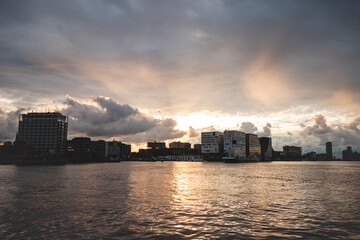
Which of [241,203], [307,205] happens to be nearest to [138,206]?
[241,203]

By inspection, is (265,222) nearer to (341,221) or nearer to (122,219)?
(341,221)

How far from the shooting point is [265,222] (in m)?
26.2

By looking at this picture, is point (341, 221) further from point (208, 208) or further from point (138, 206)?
point (138, 206)

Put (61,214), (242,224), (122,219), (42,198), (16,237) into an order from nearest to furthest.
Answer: (16,237) < (242,224) < (122,219) < (61,214) < (42,198)

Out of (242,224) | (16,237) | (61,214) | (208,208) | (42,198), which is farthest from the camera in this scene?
(42,198)

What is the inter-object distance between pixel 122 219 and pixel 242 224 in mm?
11695

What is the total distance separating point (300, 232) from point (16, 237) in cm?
2288

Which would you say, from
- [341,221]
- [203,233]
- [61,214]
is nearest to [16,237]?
[61,214]

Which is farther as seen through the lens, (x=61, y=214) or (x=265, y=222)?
(x=61, y=214)

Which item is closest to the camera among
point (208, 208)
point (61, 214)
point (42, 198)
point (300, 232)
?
point (300, 232)

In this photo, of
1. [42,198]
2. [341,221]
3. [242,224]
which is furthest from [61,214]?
[341,221]

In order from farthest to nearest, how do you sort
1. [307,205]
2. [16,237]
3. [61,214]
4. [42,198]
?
[42,198], [307,205], [61,214], [16,237]

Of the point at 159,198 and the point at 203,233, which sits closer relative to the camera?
the point at 203,233

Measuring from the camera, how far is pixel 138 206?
34094 mm
